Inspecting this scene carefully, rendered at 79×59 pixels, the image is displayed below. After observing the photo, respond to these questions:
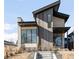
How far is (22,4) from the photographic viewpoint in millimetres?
1460

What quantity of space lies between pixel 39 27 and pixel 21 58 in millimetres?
1202

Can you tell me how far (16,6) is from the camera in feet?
Result: 4.84

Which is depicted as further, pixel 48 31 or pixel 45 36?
pixel 45 36

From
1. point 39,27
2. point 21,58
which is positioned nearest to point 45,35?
point 39,27

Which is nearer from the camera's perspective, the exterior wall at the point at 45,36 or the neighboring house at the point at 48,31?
the neighboring house at the point at 48,31

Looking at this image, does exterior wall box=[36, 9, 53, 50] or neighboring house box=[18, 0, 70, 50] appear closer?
neighboring house box=[18, 0, 70, 50]
